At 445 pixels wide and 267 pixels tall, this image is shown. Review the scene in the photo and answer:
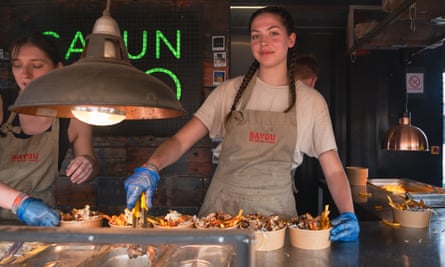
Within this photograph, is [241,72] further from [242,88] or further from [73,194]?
[242,88]

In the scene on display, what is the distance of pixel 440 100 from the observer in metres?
4.27

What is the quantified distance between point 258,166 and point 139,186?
736 millimetres

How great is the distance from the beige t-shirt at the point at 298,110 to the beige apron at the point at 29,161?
2.83 feet

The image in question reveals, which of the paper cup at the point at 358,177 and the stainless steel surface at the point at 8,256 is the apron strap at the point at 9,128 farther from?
the paper cup at the point at 358,177

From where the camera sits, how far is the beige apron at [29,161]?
2100 mm

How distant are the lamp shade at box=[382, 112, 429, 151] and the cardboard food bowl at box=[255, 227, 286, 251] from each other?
6.53 feet

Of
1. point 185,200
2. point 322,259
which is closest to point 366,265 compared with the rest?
point 322,259

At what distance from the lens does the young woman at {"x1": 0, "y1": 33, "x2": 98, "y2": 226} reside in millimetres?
1880

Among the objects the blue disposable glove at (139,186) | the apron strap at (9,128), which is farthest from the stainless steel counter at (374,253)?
the apron strap at (9,128)

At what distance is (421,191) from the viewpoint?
10.4 feet

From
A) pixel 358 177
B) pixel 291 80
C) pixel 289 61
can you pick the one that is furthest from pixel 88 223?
pixel 358 177

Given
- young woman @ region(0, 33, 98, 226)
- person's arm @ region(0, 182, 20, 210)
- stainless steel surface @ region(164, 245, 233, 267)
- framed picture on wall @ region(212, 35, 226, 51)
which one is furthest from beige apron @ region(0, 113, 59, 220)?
framed picture on wall @ region(212, 35, 226, 51)

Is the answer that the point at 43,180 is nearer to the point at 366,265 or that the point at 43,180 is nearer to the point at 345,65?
the point at 366,265

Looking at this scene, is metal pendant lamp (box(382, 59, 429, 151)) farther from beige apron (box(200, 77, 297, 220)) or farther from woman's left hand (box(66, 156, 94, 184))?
woman's left hand (box(66, 156, 94, 184))
